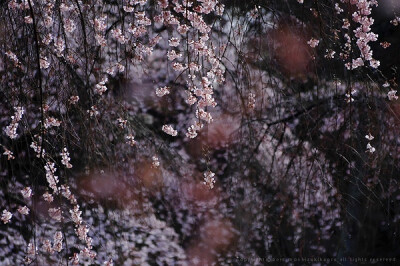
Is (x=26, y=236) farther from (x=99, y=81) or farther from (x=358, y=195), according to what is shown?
(x=358, y=195)

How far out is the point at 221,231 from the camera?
5.12 meters

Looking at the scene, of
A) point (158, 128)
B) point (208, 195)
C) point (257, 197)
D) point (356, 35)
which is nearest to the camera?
point (356, 35)

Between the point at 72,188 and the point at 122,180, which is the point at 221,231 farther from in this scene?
the point at 72,188

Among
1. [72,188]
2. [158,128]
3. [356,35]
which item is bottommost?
[72,188]

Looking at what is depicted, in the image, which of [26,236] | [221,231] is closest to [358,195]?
[221,231]

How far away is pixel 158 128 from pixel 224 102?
69 centimetres

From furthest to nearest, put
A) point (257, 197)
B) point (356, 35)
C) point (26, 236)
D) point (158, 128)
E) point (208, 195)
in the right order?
1. point (208, 195)
2. point (158, 128)
3. point (257, 197)
4. point (26, 236)
5. point (356, 35)

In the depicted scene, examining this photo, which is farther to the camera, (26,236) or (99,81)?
(26,236)

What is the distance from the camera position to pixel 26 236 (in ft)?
13.7

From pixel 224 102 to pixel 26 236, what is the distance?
2.16m

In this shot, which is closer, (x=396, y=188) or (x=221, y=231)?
(x=396, y=188)

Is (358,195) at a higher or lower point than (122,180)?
lower

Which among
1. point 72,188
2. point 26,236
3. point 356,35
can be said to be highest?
point 356,35

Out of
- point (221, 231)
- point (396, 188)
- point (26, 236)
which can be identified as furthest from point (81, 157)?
point (396, 188)
